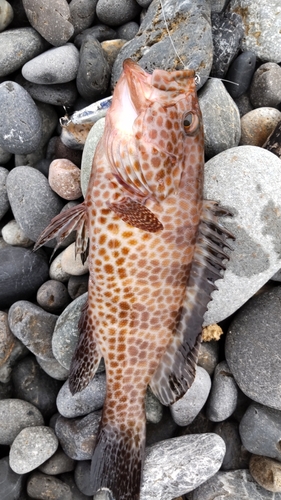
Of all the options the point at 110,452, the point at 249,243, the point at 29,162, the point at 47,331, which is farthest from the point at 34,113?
the point at 110,452

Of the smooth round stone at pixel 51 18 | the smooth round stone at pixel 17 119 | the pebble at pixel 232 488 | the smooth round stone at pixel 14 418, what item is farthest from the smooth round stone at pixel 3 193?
the pebble at pixel 232 488

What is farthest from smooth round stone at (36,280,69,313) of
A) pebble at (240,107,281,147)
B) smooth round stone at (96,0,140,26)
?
smooth round stone at (96,0,140,26)

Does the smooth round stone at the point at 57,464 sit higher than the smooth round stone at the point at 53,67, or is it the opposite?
the smooth round stone at the point at 53,67

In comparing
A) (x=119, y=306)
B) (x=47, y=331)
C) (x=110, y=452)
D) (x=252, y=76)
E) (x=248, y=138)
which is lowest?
(x=110, y=452)

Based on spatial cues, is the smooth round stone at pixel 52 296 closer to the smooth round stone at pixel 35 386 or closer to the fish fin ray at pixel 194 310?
the smooth round stone at pixel 35 386

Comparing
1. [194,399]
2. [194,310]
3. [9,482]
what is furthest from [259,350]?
[9,482]

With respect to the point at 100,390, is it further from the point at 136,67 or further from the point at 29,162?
the point at 136,67

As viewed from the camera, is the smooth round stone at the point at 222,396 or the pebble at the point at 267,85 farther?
the pebble at the point at 267,85
